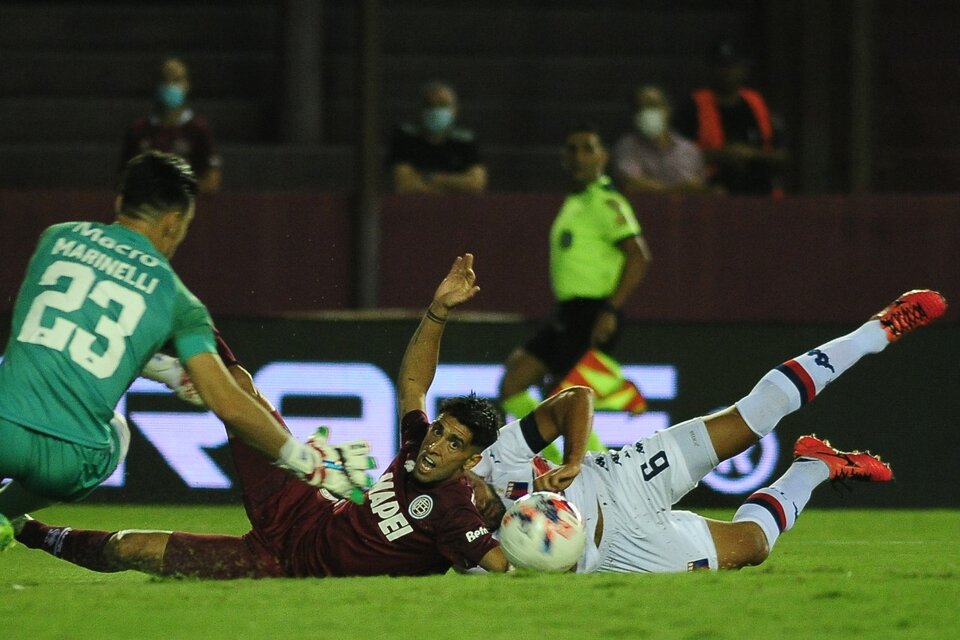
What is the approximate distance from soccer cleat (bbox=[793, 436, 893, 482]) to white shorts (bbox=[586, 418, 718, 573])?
63 centimetres

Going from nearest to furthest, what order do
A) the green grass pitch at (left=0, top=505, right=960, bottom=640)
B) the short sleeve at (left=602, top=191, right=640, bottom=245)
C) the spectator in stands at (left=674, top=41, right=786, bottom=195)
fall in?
1. the green grass pitch at (left=0, top=505, right=960, bottom=640)
2. the short sleeve at (left=602, top=191, right=640, bottom=245)
3. the spectator in stands at (left=674, top=41, right=786, bottom=195)

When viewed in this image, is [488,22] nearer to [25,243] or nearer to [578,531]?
[25,243]

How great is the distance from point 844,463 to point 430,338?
6.19ft

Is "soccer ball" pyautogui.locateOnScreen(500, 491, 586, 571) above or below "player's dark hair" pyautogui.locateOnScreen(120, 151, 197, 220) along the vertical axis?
below

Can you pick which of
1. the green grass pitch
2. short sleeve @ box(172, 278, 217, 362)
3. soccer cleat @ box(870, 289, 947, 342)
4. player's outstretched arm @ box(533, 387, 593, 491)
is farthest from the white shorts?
short sleeve @ box(172, 278, 217, 362)

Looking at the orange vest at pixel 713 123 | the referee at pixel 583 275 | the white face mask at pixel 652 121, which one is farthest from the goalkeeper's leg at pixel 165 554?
the orange vest at pixel 713 123

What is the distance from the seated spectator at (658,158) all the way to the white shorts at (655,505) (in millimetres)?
5242

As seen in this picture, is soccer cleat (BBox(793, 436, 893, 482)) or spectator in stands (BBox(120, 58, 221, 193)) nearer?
soccer cleat (BBox(793, 436, 893, 482))

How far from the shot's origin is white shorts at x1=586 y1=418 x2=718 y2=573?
22.6ft

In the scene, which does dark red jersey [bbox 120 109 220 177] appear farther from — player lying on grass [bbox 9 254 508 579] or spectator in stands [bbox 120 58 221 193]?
player lying on grass [bbox 9 254 508 579]

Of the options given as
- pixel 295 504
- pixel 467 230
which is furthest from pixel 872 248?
pixel 295 504

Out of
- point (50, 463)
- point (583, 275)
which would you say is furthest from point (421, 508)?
point (583, 275)

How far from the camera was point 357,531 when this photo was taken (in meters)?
6.65

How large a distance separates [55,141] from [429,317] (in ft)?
26.7
